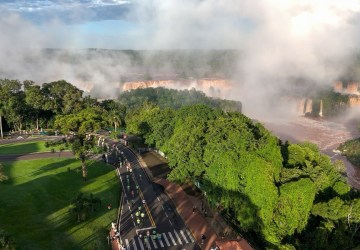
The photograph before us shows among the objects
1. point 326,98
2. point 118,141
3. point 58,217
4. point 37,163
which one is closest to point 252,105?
point 326,98

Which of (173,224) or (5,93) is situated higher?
(5,93)

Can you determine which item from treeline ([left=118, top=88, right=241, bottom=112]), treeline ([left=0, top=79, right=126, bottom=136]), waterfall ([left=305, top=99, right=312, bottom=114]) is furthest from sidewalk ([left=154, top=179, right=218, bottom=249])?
waterfall ([left=305, top=99, right=312, bottom=114])

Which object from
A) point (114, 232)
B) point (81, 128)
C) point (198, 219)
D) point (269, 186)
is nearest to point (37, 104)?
point (81, 128)

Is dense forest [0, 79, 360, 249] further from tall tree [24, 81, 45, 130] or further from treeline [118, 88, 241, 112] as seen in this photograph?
treeline [118, 88, 241, 112]

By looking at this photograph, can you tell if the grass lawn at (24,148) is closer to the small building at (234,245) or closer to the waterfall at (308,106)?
the small building at (234,245)

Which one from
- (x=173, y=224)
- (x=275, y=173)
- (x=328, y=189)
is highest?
(x=275, y=173)

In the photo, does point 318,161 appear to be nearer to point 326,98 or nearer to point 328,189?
point 328,189

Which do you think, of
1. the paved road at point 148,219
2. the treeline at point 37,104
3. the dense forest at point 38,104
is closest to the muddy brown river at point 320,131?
the paved road at point 148,219

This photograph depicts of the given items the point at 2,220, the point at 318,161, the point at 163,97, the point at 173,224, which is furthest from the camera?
the point at 163,97

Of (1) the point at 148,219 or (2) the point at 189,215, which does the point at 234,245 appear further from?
(1) the point at 148,219
